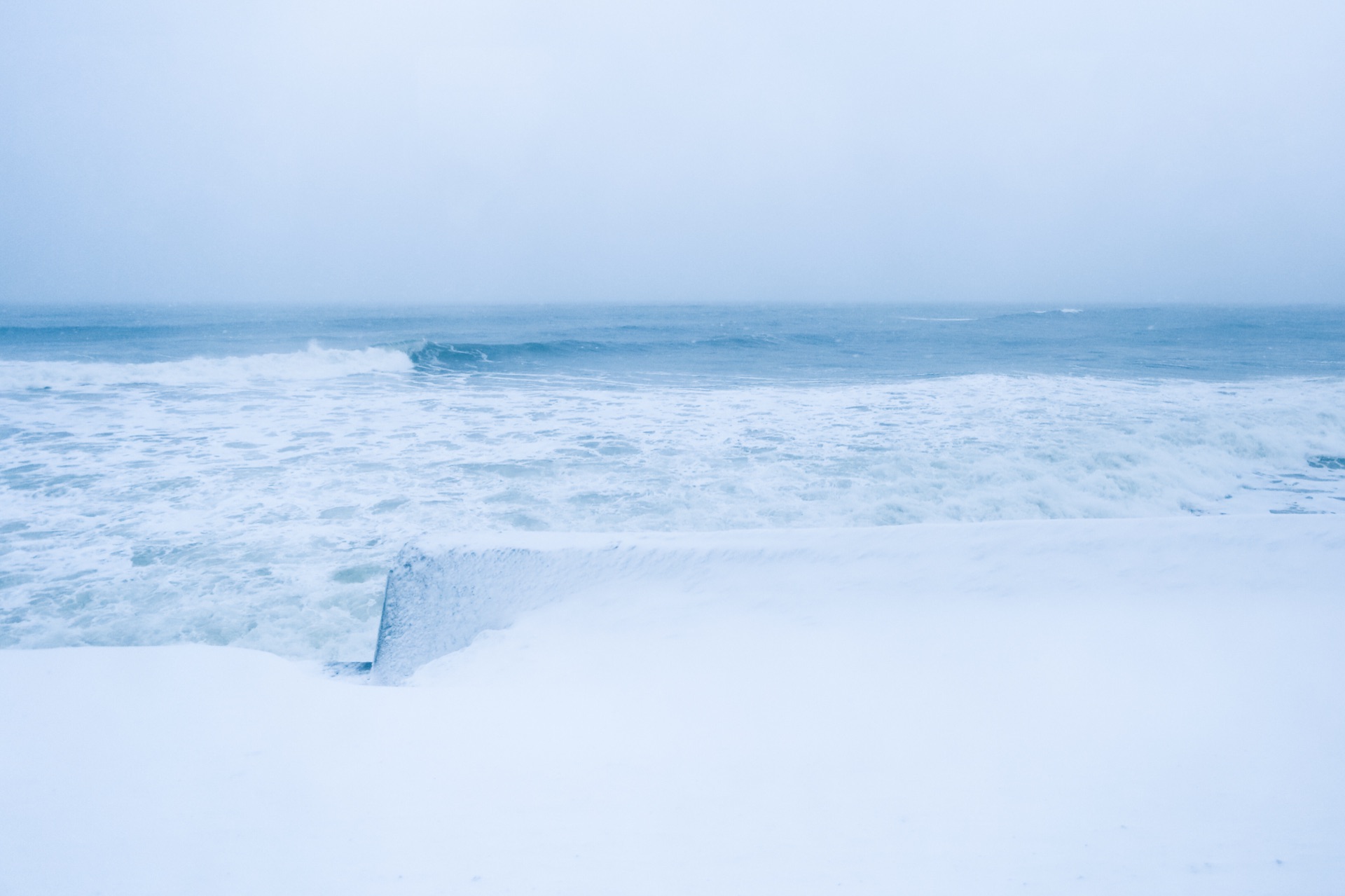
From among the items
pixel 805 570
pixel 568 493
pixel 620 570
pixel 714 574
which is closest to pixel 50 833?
pixel 620 570

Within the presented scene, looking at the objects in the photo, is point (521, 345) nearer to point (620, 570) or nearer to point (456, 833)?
point (620, 570)

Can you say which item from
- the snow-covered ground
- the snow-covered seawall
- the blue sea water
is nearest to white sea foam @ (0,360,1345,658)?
the blue sea water

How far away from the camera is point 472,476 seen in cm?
639

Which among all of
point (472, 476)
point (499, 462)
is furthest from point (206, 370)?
point (472, 476)

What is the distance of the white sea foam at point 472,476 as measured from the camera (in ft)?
13.7

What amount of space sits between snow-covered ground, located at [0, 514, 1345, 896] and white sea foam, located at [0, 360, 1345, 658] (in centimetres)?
151

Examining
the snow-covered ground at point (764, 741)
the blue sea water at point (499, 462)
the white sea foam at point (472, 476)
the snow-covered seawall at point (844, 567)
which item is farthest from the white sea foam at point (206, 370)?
the snow-covered ground at point (764, 741)

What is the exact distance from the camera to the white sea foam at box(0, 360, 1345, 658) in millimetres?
4172

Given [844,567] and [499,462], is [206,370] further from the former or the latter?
[844,567]

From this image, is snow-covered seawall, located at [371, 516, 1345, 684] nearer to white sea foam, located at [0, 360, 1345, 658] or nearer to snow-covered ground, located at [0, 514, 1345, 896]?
snow-covered ground, located at [0, 514, 1345, 896]

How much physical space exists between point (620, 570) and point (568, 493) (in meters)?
2.63

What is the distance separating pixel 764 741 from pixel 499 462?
518 centimetres

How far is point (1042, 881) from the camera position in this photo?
1.68 meters

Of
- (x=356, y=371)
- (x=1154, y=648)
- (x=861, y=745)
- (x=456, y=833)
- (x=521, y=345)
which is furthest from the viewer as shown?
(x=521, y=345)
